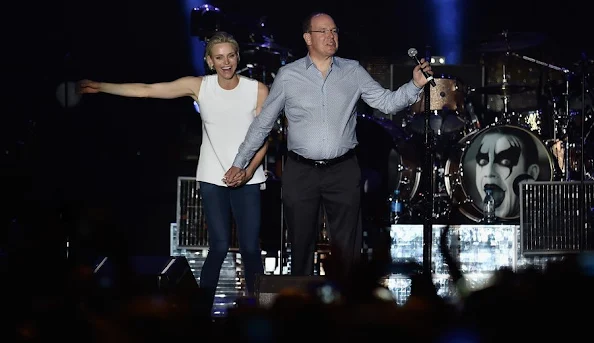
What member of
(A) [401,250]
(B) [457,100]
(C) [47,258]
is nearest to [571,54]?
(B) [457,100]

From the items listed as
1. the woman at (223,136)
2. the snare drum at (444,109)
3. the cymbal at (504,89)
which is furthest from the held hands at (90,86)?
the cymbal at (504,89)

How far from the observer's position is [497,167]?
9594mm

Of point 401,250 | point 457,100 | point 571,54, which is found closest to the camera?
point 401,250

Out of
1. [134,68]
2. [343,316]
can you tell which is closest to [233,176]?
[343,316]

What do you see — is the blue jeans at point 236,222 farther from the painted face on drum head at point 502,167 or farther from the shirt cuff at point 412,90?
the painted face on drum head at point 502,167

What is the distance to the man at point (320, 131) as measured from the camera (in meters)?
5.60

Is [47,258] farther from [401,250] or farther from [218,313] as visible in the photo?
[401,250]

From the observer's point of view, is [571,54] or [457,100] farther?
[571,54]

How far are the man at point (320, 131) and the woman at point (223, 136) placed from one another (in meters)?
0.17

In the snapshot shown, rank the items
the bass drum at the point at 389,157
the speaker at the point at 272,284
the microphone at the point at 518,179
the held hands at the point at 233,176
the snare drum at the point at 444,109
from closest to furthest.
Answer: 1. the speaker at the point at 272,284
2. the held hands at the point at 233,176
3. the bass drum at the point at 389,157
4. the microphone at the point at 518,179
5. the snare drum at the point at 444,109

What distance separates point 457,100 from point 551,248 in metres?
2.21

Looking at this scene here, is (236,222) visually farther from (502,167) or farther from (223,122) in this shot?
(502,167)

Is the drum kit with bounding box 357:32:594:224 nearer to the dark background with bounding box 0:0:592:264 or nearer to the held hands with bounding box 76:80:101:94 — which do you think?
the dark background with bounding box 0:0:592:264

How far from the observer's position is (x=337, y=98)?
5613mm
